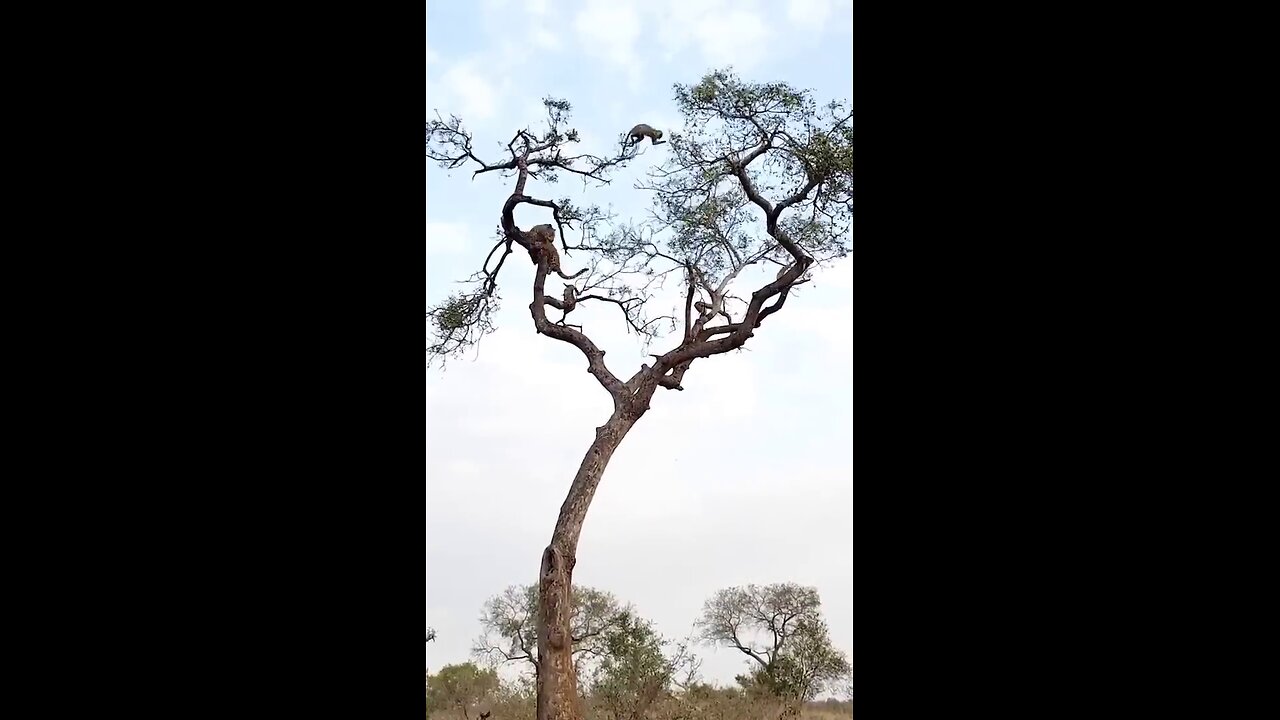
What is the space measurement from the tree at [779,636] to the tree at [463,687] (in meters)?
1.04

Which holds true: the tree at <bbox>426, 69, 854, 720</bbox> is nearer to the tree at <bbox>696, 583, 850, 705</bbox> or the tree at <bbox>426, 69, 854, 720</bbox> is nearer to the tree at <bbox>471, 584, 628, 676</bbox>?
the tree at <bbox>471, 584, 628, 676</bbox>

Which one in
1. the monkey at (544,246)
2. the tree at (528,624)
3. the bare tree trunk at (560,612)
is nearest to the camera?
the bare tree trunk at (560,612)

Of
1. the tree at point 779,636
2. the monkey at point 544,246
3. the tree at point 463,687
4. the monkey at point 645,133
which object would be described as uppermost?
the monkey at point 645,133

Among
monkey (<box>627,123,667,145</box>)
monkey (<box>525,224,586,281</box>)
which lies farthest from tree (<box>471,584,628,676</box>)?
monkey (<box>627,123,667,145</box>)

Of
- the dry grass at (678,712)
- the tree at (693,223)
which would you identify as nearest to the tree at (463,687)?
the dry grass at (678,712)

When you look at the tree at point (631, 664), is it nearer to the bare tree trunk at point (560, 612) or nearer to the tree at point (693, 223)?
the bare tree trunk at point (560, 612)

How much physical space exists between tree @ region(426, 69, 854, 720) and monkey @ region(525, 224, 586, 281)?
1 centimetres

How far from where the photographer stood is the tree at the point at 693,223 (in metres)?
5.22

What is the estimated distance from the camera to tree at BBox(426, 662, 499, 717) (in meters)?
5.19

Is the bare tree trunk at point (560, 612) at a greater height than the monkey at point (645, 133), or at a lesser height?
lesser

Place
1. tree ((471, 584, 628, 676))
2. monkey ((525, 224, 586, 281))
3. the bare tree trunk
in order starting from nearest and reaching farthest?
the bare tree trunk < tree ((471, 584, 628, 676)) < monkey ((525, 224, 586, 281))

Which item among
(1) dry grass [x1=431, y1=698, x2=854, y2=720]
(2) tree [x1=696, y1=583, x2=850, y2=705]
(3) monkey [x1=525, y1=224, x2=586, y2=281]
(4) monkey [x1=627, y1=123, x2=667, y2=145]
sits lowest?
(1) dry grass [x1=431, y1=698, x2=854, y2=720]

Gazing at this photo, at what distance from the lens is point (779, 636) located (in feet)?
17.5
